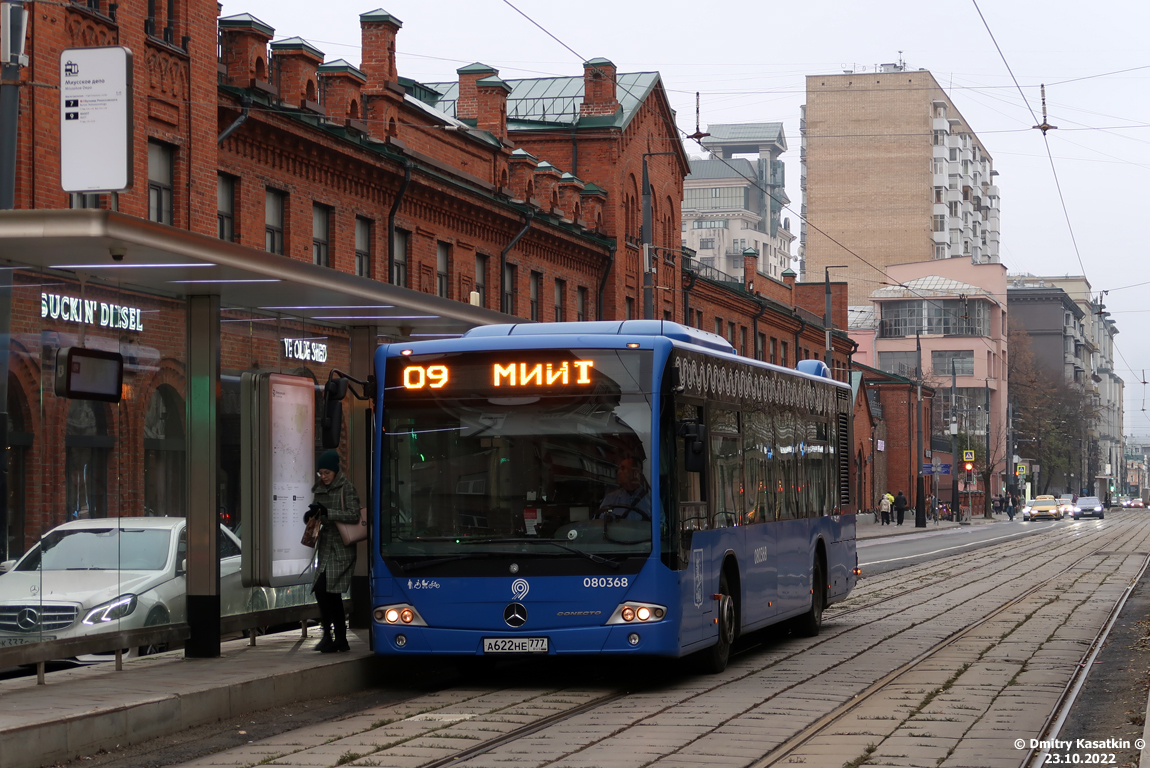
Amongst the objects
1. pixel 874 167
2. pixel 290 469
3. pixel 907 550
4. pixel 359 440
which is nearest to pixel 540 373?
pixel 290 469

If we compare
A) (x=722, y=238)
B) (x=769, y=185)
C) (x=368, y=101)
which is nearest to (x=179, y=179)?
(x=368, y=101)

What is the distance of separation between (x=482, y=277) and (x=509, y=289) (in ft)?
5.61

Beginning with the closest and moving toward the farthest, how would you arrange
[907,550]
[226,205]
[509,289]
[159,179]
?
[159,179]
[226,205]
[509,289]
[907,550]

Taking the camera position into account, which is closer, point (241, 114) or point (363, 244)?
point (241, 114)

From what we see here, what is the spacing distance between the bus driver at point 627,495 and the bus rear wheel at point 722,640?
1.73 meters

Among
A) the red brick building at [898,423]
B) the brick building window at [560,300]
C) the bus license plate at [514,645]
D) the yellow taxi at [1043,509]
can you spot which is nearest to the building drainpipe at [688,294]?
the brick building window at [560,300]

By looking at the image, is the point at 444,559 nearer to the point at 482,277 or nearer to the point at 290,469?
the point at 290,469

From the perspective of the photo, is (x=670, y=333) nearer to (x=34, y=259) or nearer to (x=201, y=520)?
(x=201, y=520)

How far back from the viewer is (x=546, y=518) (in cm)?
1201

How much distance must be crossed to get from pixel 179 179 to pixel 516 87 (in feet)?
93.7

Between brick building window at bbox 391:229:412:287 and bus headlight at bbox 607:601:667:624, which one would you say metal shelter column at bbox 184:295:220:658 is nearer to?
bus headlight at bbox 607:601:667:624

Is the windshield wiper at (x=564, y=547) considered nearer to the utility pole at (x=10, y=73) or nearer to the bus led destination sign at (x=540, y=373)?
the bus led destination sign at (x=540, y=373)

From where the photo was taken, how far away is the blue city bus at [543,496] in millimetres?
11922

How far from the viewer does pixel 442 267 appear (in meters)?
36.7
